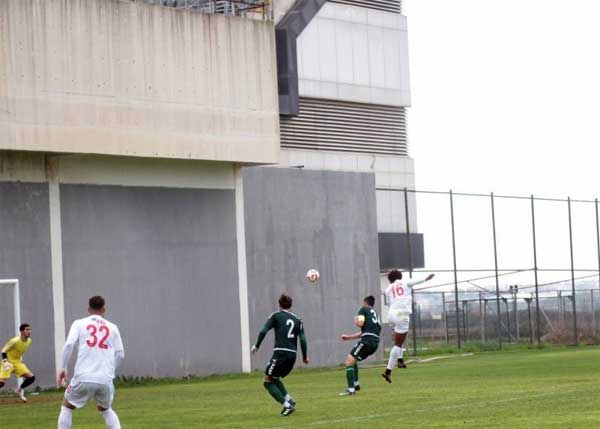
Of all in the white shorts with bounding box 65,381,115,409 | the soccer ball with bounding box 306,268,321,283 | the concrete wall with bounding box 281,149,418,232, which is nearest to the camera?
the white shorts with bounding box 65,381,115,409

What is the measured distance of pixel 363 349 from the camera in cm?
2900

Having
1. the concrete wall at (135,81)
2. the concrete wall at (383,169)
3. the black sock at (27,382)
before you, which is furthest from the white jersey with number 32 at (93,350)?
the concrete wall at (383,169)

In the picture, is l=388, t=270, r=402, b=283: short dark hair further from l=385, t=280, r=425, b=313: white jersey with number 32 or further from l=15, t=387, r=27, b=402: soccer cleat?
l=15, t=387, r=27, b=402: soccer cleat

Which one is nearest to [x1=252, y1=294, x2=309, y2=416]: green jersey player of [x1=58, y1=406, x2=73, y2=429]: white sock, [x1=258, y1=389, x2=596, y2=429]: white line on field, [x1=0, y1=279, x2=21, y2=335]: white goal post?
[x1=258, y1=389, x2=596, y2=429]: white line on field

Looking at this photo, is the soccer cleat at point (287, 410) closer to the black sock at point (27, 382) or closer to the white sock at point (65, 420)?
the white sock at point (65, 420)

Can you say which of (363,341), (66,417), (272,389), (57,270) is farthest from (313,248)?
(66,417)

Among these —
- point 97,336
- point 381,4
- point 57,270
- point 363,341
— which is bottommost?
point 363,341

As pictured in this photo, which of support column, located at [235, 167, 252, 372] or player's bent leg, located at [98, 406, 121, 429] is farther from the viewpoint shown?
support column, located at [235, 167, 252, 372]

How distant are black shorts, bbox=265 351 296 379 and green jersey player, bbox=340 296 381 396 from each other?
380 centimetres

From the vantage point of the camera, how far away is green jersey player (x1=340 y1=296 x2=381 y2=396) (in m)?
28.0

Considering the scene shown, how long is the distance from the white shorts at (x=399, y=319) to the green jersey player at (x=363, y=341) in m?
4.01

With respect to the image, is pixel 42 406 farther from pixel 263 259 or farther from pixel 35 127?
pixel 263 259

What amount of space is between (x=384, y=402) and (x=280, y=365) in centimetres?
210

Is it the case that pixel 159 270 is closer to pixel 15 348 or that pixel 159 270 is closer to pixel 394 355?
pixel 15 348
